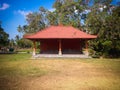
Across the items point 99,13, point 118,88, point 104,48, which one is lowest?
point 118,88

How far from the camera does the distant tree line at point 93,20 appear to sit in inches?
1131

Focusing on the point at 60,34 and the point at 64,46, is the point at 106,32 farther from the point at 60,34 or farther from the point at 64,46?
the point at 60,34

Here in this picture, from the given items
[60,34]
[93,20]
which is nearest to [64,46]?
[60,34]

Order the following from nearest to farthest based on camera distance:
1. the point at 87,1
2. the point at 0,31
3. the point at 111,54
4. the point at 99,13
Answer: the point at 111,54, the point at 99,13, the point at 87,1, the point at 0,31

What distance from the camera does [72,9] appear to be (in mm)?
41281

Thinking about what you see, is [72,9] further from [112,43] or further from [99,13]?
[112,43]

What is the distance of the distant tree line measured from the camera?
94.3 ft

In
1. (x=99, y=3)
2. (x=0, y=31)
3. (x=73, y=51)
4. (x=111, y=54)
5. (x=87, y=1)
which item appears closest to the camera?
(x=73, y=51)

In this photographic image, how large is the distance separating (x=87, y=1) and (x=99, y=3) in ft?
15.0

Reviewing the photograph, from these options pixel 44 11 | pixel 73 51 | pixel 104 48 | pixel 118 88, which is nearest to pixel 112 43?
pixel 104 48

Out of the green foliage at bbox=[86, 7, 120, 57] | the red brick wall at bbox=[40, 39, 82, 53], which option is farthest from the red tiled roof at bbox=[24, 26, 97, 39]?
the green foliage at bbox=[86, 7, 120, 57]

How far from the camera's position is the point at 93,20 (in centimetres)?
3044

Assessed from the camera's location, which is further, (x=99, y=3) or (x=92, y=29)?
(x=99, y=3)

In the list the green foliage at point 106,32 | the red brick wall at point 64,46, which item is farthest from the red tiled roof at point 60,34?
the green foliage at point 106,32
